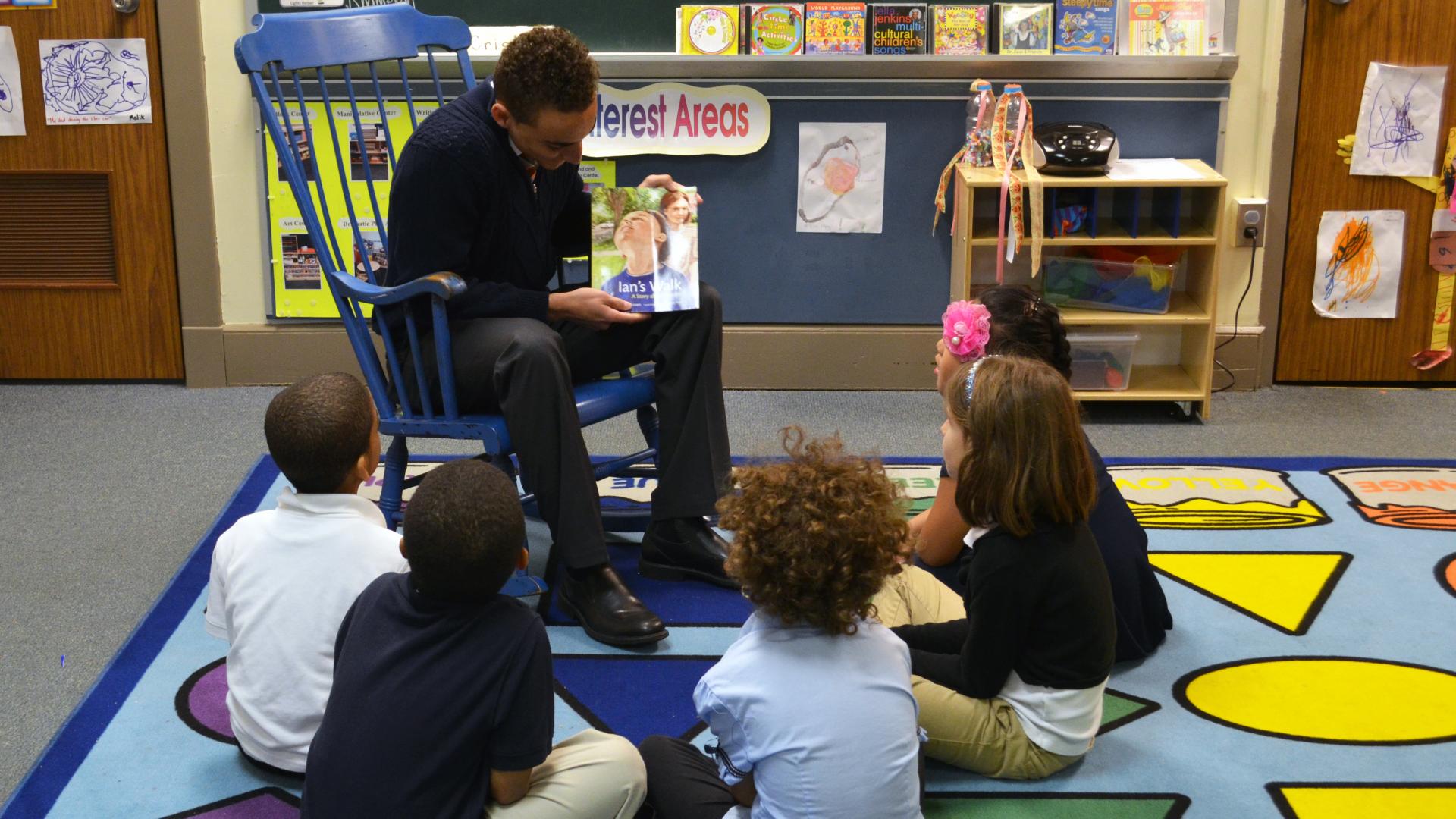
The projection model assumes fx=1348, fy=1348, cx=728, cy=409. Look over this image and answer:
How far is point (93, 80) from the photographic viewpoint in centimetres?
359

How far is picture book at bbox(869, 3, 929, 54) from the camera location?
3482 millimetres

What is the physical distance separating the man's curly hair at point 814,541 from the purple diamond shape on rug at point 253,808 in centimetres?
72

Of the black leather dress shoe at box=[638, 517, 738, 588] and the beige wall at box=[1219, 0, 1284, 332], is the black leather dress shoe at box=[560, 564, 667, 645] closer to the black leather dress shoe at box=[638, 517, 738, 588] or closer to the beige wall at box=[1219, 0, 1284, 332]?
the black leather dress shoe at box=[638, 517, 738, 588]

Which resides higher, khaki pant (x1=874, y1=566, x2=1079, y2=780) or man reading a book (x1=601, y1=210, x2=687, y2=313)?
man reading a book (x1=601, y1=210, x2=687, y2=313)

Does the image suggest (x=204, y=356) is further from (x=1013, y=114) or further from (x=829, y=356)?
(x=1013, y=114)

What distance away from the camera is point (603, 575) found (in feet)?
7.40

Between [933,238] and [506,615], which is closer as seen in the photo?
[506,615]

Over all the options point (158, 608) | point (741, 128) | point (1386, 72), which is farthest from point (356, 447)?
point (1386, 72)

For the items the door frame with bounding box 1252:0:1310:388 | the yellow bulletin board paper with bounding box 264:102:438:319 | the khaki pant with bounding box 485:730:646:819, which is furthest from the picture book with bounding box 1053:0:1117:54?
the khaki pant with bounding box 485:730:646:819

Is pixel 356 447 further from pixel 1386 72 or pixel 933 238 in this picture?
pixel 1386 72

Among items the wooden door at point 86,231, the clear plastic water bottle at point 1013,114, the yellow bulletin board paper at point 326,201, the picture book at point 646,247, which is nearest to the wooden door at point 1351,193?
the clear plastic water bottle at point 1013,114

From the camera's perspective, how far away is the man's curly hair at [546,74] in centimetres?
216

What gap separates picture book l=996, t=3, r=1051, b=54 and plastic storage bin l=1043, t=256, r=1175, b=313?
550 mm

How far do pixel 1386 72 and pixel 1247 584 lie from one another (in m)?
1.84
